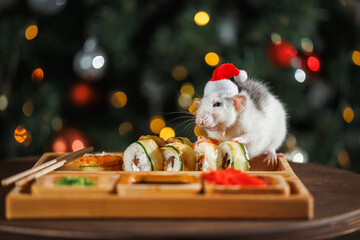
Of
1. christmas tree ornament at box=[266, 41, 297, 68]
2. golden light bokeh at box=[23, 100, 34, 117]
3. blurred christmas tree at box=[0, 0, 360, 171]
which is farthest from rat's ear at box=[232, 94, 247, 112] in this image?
golden light bokeh at box=[23, 100, 34, 117]

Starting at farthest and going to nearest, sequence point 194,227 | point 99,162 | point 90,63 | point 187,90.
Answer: point 187,90 < point 90,63 < point 99,162 < point 194,227

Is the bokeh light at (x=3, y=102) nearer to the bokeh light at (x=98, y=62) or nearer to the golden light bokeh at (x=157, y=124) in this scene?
the bokeh light at (x=98, y=62)

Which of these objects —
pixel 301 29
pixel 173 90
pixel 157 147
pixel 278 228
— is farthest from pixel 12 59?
pixel 278 228

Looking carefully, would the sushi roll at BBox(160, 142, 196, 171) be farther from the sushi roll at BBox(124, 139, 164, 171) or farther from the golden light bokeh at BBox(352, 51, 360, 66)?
the golden light bokeh at BBox(352, 51, 360, 66)

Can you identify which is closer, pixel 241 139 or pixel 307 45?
pixel 241 139

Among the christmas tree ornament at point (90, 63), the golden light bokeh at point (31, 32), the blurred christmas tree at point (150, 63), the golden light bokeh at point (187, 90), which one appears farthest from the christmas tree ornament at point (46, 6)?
the golden light bokeh at point (187, 90)

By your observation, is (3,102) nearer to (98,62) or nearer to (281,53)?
(98,62)

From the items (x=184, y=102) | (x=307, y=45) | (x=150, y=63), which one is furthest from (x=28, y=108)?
(x=307, y=45)
